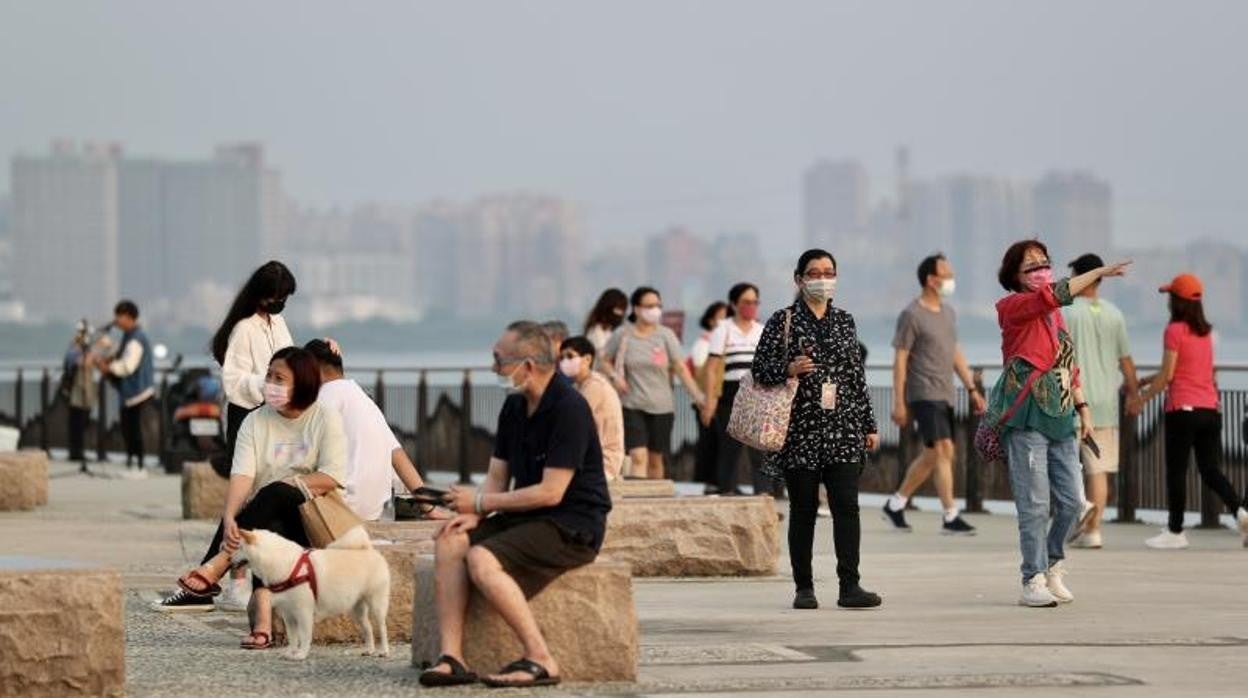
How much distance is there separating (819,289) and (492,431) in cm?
1916

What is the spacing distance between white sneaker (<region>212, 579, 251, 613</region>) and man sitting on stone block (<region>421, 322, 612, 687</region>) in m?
3.49

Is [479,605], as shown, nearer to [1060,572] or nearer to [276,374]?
[276,374]

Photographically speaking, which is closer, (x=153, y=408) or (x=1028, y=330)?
(x=1028, y=330)

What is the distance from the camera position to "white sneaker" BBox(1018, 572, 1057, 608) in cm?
1381

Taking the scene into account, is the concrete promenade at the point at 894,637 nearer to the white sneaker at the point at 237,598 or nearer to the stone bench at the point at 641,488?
the white sneaker at the point at 237,598

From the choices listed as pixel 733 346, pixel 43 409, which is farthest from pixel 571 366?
pixel 43 409

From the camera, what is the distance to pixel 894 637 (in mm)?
12336

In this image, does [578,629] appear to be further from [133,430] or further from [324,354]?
[133,430]

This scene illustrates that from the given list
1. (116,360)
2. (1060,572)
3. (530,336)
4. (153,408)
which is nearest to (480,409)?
(116,360)

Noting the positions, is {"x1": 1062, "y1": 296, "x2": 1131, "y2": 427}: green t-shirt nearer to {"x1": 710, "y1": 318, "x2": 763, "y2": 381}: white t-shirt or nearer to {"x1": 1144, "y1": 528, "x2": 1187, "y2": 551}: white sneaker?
{"x1": 1144, "y1": 528, "x2": 1187, "y2": 551}: white sneaker

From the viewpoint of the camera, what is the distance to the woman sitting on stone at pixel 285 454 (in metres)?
12.2

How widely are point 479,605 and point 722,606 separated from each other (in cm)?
372

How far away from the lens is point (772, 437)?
44.7 feet

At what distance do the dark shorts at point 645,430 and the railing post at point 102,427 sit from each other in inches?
648
